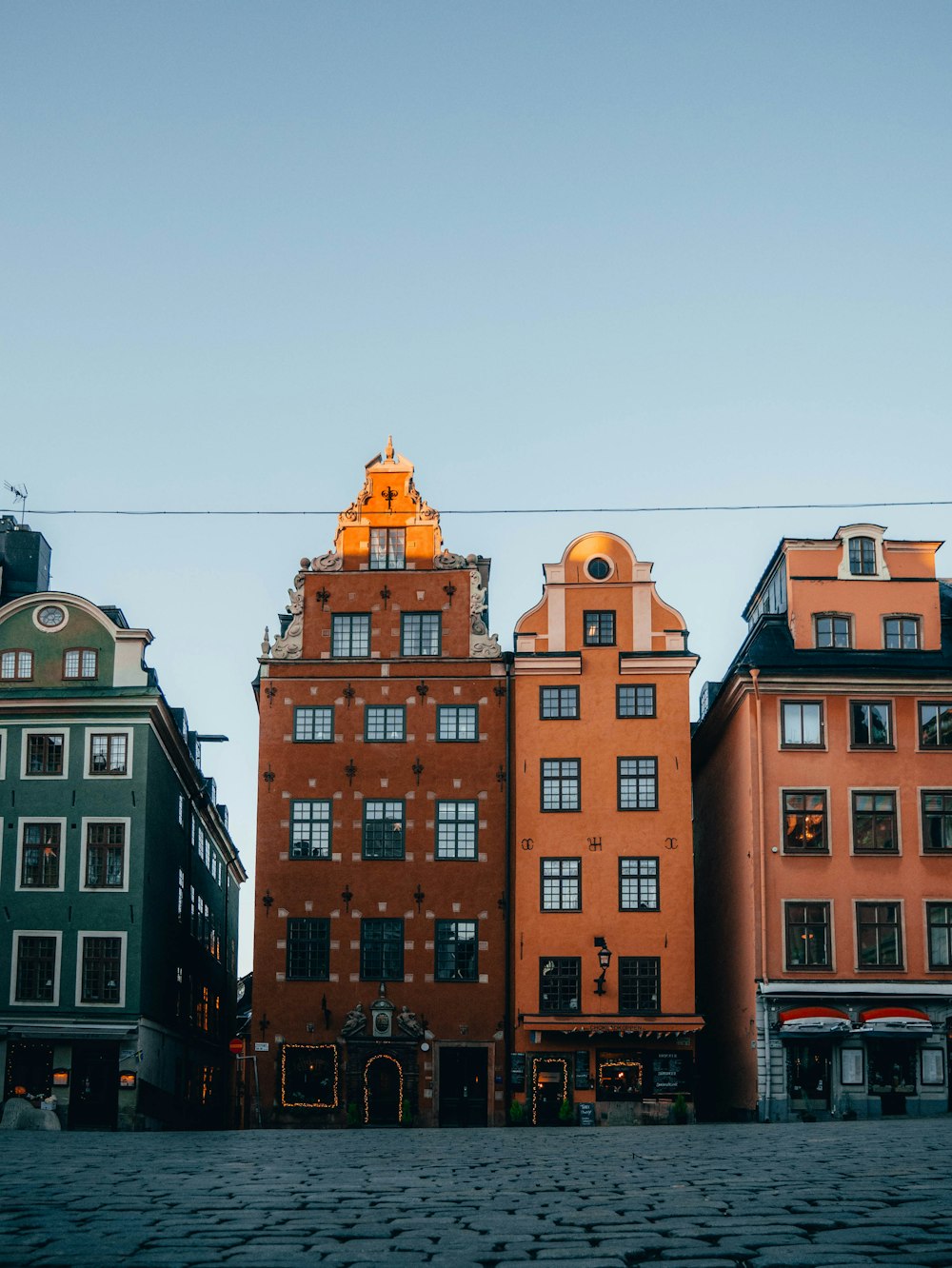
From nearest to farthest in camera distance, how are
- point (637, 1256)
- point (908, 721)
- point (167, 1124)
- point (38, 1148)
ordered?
point (637, 1256)
point (38, 1148)
point (908, 721)
point (167, 1124)

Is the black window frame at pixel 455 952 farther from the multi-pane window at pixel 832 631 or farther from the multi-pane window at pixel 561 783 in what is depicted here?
the multi-pane window at pixel 832 631

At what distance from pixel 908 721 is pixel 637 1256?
3871cm

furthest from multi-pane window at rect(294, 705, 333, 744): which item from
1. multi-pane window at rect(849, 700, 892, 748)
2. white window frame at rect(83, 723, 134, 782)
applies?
multi-pane window at rect(849, 700, 892, 748)

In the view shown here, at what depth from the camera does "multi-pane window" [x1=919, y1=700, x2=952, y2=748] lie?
48312 mm

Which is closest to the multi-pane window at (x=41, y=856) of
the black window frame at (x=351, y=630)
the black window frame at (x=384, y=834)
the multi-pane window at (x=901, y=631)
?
the black window frame at (x=384, y=834)

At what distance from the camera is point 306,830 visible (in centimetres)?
4950

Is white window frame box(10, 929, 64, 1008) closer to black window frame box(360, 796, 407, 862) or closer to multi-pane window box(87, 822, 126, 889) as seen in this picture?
multi-pane window box(87, 822, 126, 889)

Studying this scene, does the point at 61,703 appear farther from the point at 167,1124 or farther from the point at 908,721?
the point at 908,721

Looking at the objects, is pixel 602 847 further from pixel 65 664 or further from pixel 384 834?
pixel 65 664

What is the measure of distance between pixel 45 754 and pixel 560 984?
1715 centimetres

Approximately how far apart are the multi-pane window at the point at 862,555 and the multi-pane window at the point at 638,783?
8.72 meters

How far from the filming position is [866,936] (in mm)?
46844

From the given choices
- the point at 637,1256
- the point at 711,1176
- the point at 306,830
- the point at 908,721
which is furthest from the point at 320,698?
the point at 637,1256

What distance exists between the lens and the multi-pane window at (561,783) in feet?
162
